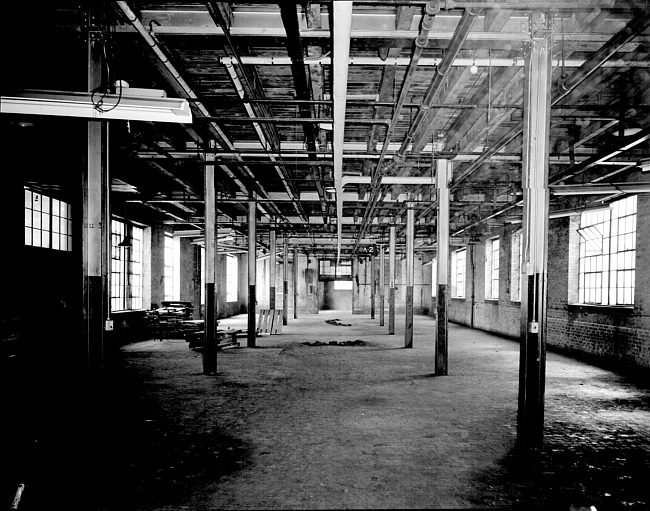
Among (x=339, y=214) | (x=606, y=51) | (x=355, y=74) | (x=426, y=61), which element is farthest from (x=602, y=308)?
(x=355, y=74)

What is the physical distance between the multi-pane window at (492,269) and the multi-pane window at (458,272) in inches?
130

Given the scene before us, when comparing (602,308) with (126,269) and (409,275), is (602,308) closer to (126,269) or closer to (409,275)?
(409,275)

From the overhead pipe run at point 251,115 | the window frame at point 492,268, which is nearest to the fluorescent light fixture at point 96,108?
the overhead pipe run at point 251,115

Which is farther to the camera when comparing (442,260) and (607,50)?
(442,260)

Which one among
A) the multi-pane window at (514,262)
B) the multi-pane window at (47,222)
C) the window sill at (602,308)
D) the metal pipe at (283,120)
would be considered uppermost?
the metal pipe at (283,120)

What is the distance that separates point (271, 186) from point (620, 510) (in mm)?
10482

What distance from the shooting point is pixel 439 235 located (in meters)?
8.33

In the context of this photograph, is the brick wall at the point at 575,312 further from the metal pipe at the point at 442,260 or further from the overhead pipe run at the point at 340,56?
the overhead pipe run at the point at 340,56

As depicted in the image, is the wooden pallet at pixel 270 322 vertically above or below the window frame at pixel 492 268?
below

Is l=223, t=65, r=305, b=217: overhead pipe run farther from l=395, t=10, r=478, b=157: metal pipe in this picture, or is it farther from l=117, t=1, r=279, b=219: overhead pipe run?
l=395, t=10, r=478, b=157: metal pipe

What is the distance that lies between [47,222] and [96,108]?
6.87 meters

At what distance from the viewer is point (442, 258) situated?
8312 mm

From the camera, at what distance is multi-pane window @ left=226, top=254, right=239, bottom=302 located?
2478cm

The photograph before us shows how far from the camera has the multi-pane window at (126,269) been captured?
13.4 m
